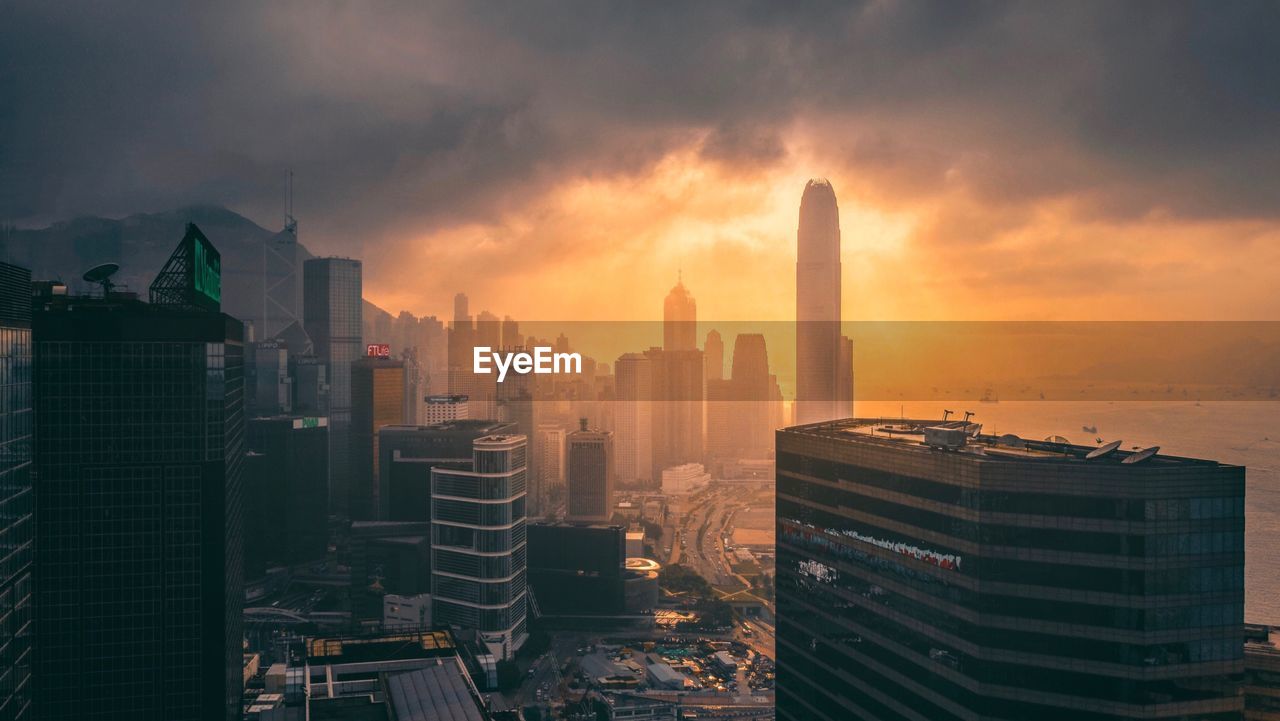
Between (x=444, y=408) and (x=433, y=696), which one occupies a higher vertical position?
(x=444, y=408)

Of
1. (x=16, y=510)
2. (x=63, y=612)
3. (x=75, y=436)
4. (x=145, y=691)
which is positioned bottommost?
(x=145, y=691)

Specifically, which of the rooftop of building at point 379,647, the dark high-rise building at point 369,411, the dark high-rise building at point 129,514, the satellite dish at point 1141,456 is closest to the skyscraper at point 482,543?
the rooftop of building at point 379,647

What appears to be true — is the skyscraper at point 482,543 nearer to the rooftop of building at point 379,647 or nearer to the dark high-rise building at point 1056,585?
the rooftop of building at point 379,647

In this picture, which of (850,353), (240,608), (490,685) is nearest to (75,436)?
(240,608)

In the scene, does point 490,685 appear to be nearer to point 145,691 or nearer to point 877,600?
point 145,691

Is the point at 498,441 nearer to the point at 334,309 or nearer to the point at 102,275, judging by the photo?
the point at 102,275

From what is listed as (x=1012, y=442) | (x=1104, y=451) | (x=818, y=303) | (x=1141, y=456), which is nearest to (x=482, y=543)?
(x=1012, y=442)
